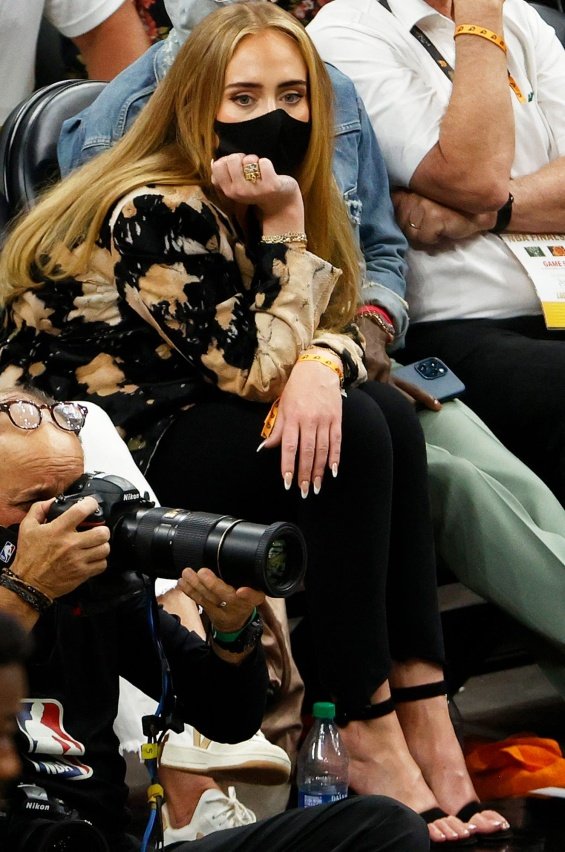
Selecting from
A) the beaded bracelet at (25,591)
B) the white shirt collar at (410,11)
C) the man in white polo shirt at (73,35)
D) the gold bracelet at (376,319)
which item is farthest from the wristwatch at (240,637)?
the white shirt collar at (410,11)

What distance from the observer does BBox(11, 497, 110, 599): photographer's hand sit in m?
1.44

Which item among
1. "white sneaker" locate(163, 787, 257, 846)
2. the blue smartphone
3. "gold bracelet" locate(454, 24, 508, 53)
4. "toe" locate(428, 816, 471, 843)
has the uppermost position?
"gold bracelet" locate(454, 24, 508, 53)

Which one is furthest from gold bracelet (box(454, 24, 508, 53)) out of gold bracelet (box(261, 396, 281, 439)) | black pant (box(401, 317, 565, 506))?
gold bracelet (box(261, 396, 281, 439))

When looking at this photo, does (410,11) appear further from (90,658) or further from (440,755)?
(90,658)

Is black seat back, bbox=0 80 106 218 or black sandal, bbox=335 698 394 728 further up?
black seat back, bbox=0 80 106 218

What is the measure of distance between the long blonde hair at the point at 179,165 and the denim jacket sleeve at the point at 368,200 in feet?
0.96

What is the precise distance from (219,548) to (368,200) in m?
1.49

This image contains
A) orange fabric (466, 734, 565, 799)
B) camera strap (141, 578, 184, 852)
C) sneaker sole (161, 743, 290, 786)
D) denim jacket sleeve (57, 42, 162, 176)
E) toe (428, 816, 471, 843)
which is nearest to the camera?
camera strap (141, 578, 184, 852)

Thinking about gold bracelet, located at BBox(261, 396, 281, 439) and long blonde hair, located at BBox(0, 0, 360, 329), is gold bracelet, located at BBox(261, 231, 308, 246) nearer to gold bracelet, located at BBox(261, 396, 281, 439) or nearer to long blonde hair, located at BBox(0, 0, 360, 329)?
long blonde hair, located at BBox(0, 0, 360, 329)

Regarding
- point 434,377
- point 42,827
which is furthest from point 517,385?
point 42,827

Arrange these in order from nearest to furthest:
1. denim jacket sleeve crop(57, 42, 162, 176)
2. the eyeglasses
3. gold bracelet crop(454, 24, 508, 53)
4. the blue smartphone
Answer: the eyeglasses
denim jacket sleeve crop(57, 42, 162, 176)
the blue smartphone
gold bracelet crop(454, 24, 508, 53)

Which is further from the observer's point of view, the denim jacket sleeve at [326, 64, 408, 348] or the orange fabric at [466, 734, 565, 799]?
the denim jacket sleeve at [326, 64, 408, 348]

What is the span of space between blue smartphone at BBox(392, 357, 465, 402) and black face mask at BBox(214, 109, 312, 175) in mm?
541

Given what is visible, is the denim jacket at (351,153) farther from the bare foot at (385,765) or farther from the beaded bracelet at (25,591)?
the beaded bracelet at (25,591)
